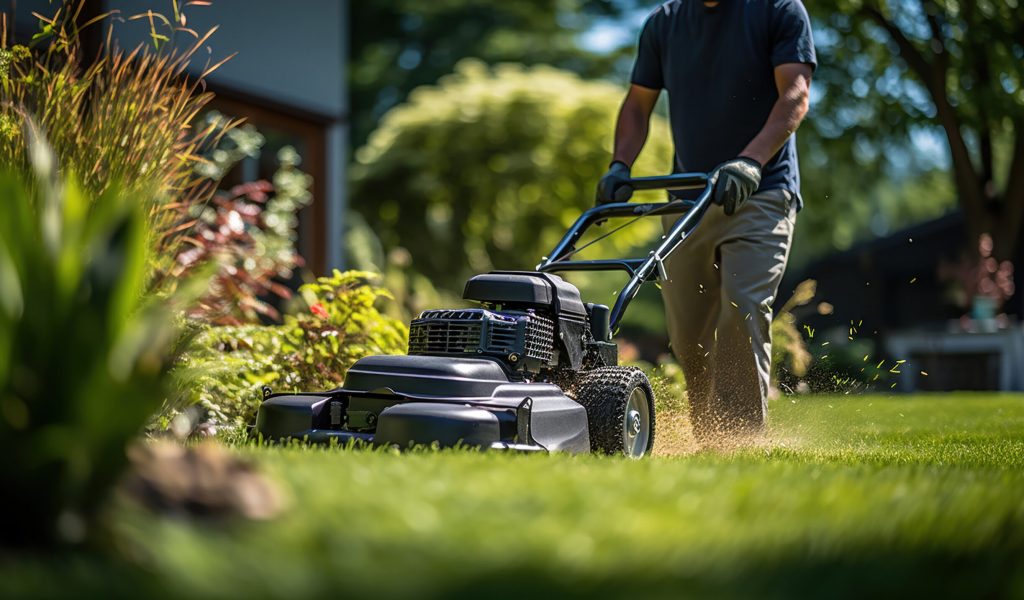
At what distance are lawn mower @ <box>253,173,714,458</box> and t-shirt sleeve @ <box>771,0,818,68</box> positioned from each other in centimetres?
76

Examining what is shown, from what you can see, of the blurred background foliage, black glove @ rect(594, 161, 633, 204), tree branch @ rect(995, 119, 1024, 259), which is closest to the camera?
black glove @ rect(594, 161, 633, 204)

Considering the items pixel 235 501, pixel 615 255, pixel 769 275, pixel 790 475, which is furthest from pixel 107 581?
pixel 615 255

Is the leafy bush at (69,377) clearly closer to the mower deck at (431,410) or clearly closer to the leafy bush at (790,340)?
the mower deck at (431,410)

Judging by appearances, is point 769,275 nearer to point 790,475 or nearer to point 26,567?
point 790,475

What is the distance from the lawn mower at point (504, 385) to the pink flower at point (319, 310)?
4.13 feet

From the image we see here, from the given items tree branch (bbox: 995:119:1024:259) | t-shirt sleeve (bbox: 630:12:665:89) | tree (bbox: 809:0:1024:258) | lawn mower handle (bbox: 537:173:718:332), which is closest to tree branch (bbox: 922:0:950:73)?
tree (bbox: 809:0:1024:258)

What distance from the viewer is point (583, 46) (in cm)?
2669

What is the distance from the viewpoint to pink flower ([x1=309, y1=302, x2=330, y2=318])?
533 centimetres

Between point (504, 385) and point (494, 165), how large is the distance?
16.5 meters

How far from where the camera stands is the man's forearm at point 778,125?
4703mm

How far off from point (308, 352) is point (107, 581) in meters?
3.53

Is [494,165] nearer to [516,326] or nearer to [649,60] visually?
[649,60]

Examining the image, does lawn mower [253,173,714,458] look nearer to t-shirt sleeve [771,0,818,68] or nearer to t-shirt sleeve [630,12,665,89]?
t-shirt sleeve [771,0,818,68]

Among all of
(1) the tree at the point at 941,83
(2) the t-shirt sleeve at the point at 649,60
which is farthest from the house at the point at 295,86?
(1) the tree at the point at 941,83
